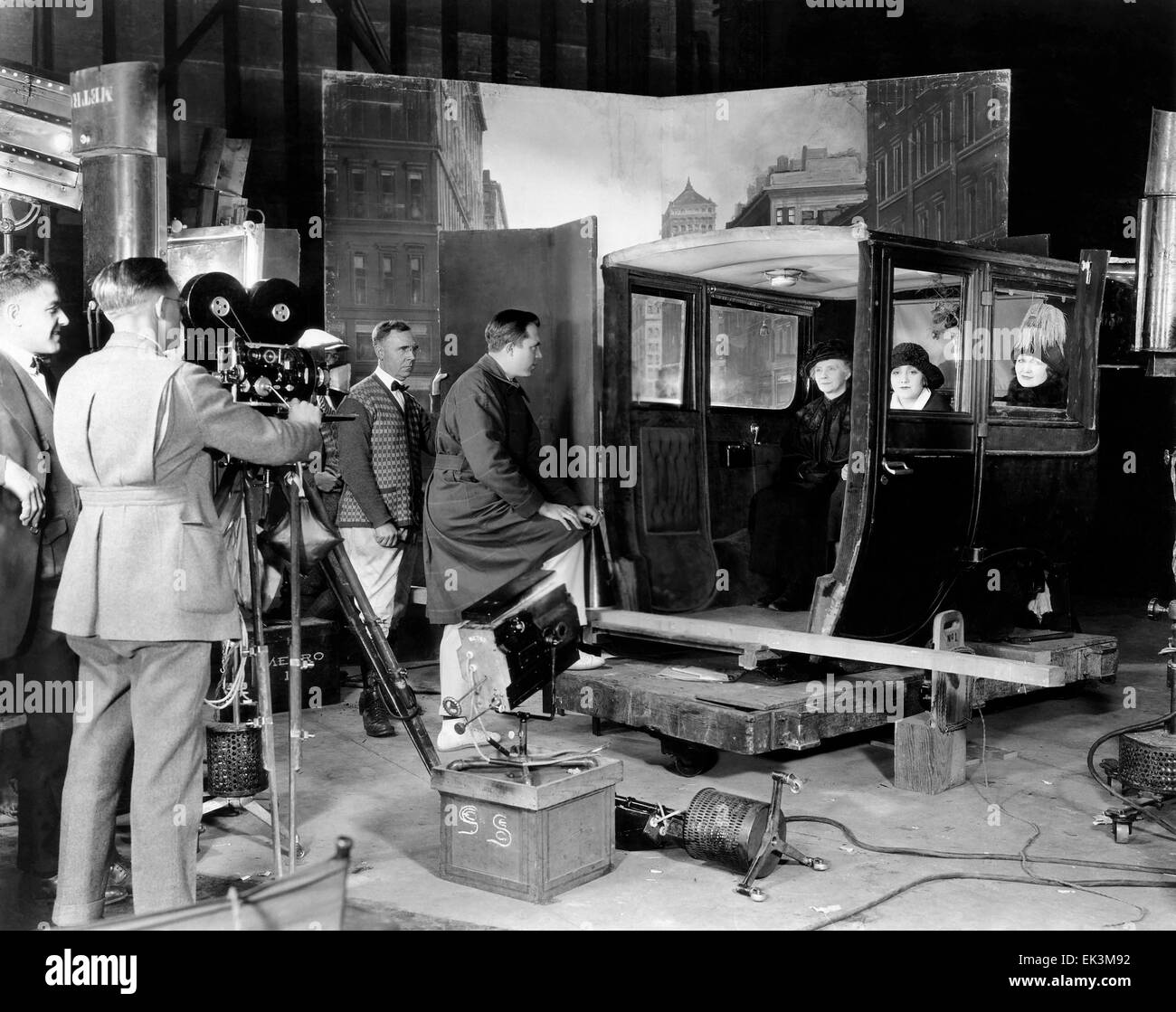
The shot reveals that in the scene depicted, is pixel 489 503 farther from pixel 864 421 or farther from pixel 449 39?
pixel 449 39

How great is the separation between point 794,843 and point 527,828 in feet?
3.73

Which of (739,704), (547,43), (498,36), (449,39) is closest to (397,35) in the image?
(449,39)

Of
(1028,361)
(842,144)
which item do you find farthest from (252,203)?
(1028,361)

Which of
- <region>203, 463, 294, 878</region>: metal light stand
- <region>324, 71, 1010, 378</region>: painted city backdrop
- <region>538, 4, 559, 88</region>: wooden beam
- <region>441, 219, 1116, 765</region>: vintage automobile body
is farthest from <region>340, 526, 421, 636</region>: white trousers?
<region>538, 4, 559, 88</region>: wooden beam

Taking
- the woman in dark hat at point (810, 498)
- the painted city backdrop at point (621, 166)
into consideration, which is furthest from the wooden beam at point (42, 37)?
the woman in dark hat at point (810, 498)

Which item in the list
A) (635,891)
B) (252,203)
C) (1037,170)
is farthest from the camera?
(1037,170)

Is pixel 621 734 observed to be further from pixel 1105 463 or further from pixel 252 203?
pixel 1105 463

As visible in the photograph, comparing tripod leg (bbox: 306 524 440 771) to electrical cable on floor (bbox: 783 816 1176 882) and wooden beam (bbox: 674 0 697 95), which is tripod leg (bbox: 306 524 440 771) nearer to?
electrical cable on floor (bbox: 783 816 1176 882)

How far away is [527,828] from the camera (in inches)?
140

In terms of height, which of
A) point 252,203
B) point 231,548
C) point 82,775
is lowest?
point 82,775

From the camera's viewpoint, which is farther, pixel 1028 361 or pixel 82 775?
pixel 1028 361

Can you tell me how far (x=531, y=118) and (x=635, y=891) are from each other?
5761mm
